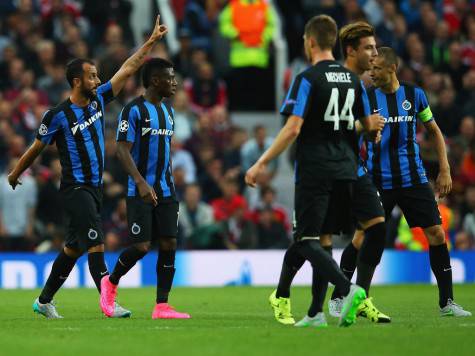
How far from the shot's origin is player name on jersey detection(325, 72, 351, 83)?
8898 mm

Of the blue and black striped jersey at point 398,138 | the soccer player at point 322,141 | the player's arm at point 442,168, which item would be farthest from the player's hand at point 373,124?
the player's arm at point 442,168

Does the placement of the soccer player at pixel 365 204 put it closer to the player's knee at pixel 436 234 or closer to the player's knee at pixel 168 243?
the player's knee at pixel 436 234

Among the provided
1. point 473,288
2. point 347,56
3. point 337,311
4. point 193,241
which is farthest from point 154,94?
point 193,241

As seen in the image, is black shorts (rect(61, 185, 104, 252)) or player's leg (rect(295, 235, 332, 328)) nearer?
player's leg (rect(295, 235, 332, 328))

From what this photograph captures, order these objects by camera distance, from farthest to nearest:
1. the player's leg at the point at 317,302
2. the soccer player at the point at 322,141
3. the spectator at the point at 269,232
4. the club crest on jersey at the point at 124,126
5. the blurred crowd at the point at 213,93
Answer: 1. the spectator at the point at 269,232
2. the blurred crowd at the point at 213,93
3. the club crest on jersey at the point at 124,126
4. the player's leg at the point at 317,302
5. the soccer player at the point at 322,141

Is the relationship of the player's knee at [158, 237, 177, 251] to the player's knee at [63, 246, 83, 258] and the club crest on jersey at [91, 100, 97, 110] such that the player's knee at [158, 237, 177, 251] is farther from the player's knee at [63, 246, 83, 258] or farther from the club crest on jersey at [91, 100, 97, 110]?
the club crest on jersey at [91, 100, 97, 110]

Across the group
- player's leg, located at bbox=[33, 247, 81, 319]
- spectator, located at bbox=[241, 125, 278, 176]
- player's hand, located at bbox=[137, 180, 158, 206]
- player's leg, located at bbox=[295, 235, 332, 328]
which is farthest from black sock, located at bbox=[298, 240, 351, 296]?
spectator, located at bbox=[241, 125, 278, 176]

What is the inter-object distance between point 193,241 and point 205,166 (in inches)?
63.3

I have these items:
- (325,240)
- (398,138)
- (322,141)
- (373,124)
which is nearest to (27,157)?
(325,240)

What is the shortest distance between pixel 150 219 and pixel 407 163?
2.19 m

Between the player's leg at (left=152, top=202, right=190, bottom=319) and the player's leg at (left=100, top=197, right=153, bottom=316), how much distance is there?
0.33 ft

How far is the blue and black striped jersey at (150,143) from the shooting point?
10.3m

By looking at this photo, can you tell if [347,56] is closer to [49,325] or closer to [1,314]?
[49,325]

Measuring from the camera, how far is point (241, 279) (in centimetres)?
1691
